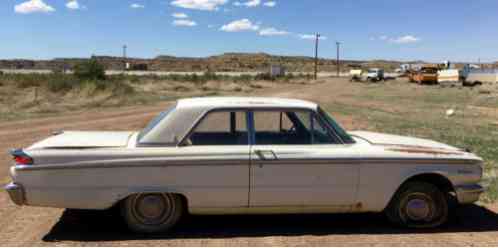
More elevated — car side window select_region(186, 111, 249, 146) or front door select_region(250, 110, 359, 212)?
car side window select_region(186, 111, 249, 146)

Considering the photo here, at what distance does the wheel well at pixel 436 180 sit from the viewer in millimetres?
4871

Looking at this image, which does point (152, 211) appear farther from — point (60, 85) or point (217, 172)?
point (60, 85)

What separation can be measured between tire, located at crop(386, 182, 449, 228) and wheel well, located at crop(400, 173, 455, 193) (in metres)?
0.07

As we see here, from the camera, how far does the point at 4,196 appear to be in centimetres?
604

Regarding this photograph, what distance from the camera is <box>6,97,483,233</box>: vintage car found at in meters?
4.38

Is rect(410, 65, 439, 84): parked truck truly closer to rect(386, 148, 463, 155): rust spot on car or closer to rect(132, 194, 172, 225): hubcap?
rect(386, 148, 463, 155): rust spot on car

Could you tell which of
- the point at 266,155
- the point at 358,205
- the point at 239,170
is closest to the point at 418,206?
the point at 358,205

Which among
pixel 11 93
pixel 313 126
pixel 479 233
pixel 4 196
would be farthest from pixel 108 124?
pixel 11 93

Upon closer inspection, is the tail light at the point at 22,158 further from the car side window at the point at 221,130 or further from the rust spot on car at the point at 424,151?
the rust spot on car at the point at 424,151

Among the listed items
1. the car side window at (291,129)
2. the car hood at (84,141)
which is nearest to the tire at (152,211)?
the car hood at (84,141)

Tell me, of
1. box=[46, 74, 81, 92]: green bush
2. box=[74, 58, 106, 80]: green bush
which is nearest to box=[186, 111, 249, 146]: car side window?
box=[46, 74, 81, 92]: green bush

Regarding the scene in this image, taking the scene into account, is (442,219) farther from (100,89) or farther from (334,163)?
(100,89)

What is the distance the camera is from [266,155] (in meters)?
4.50

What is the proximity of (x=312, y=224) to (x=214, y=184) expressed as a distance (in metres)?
1.32
